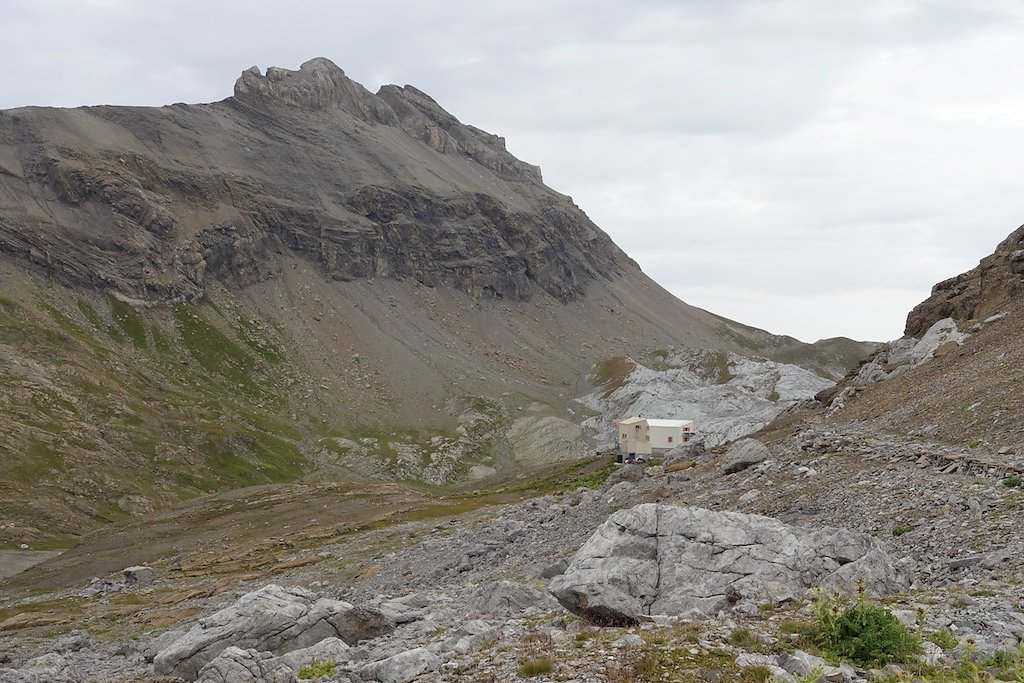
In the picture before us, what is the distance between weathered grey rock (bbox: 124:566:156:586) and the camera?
6656 centimetres

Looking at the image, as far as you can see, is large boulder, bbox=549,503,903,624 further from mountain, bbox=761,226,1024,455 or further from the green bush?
mountain, bbox=761,226,1024,455

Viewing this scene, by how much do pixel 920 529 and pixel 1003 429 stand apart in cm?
1138

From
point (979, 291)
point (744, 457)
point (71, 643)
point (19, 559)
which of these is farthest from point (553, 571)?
point (19, 559)

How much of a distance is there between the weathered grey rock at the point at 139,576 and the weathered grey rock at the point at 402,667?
57.6m

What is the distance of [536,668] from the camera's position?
1348cm

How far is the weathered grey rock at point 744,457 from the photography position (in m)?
40.2

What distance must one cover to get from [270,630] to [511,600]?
7.44 m

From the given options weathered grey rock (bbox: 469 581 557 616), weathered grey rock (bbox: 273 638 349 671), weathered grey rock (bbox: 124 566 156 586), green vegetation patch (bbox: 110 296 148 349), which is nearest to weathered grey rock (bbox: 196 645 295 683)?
weathered grey rock (bbox: 273 638 349 671)

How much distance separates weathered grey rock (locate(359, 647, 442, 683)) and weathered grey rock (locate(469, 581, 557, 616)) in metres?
6.41

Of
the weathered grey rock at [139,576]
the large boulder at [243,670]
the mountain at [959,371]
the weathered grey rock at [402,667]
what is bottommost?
the weathered grey rock at [139,576]

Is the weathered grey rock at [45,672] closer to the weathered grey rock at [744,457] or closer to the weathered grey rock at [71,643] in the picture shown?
the weathered grey rock at [71,643]

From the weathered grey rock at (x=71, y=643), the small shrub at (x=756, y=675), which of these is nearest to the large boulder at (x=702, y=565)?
the small shrub at (x=756, y=675)

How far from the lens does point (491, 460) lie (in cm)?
17788

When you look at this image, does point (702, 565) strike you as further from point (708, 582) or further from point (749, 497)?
point (749, 497)
